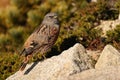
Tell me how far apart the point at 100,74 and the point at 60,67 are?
3.41 feet

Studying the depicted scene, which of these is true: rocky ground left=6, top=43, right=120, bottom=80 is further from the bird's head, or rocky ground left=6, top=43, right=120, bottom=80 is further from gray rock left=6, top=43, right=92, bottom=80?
the bird's head

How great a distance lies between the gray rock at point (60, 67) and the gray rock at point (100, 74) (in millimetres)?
309

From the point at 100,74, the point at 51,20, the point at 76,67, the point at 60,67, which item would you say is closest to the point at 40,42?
the point at 51,20

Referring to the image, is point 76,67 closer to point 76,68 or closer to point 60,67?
point 76,68

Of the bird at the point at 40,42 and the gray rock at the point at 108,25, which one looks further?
the gray rock at the point at 108,25

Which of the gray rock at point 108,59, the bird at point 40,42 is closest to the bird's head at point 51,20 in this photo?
the bird at point 40,42

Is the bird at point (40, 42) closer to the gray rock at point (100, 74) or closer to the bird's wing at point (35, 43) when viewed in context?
the bird's wing at point (35, 43)

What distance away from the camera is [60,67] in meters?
9.30

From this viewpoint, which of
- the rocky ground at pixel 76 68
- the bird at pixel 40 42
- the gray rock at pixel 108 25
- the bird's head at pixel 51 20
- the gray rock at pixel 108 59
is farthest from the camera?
the gray rock at pixel 108 25

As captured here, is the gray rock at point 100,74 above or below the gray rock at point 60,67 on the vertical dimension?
above

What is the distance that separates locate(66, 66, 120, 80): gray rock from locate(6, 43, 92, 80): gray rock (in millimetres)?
309

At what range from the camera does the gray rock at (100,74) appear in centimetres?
849

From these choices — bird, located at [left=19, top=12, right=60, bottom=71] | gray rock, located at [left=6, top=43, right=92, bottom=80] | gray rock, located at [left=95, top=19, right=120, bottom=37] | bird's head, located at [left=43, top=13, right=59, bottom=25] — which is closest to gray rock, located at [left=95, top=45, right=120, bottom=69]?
gray rock, located at [left=6, top=43, right=92, bottom=80]

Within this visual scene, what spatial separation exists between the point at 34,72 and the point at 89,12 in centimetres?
450
